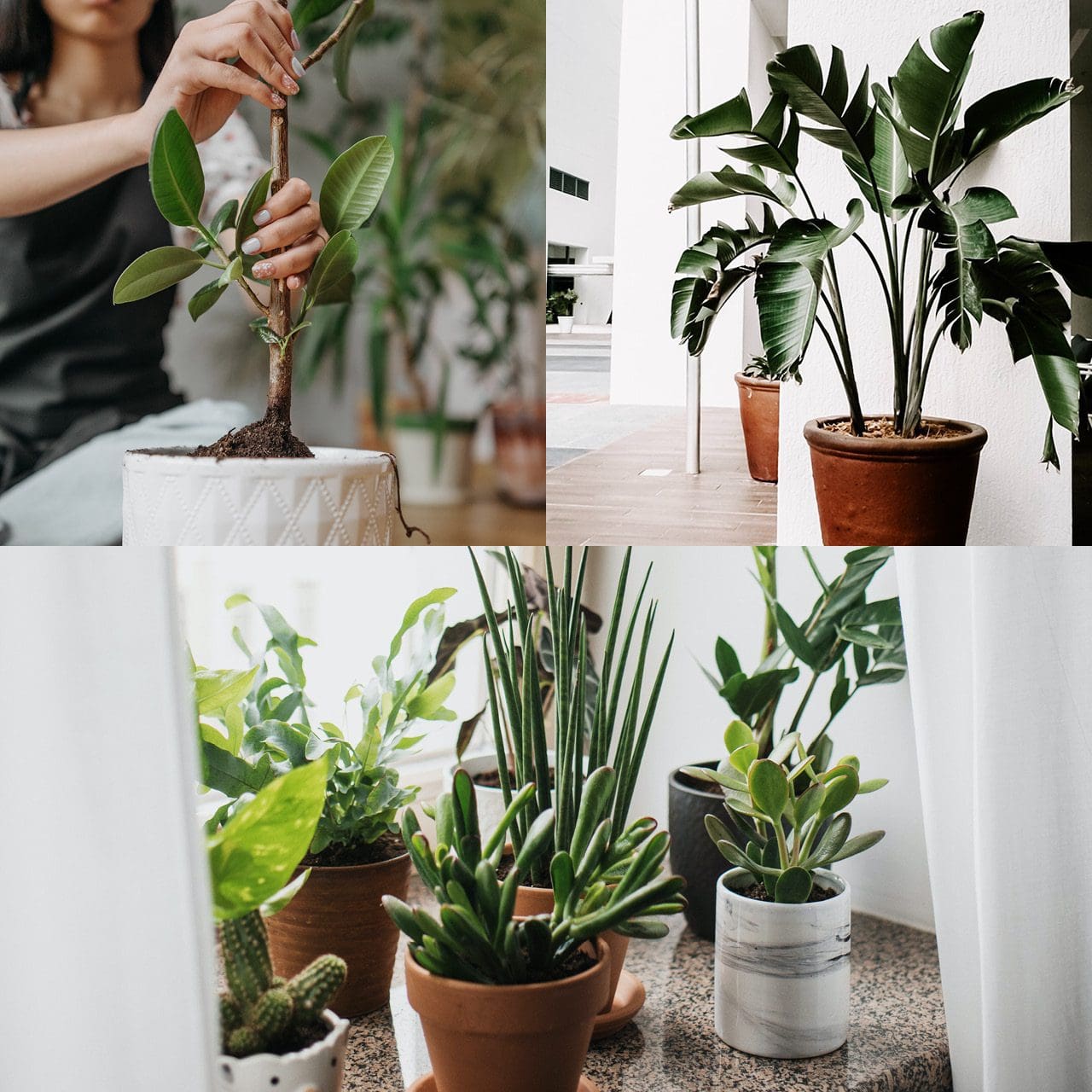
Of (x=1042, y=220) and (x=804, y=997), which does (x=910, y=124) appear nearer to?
(x=1042, y=220)

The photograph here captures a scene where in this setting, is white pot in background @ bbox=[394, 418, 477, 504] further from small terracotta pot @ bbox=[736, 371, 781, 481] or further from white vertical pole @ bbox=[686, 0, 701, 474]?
small terracotta pot @ bbox=[736, 371, 781, 481]

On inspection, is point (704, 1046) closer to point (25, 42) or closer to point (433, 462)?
point (433, 462)

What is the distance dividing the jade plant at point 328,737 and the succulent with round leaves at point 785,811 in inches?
12.0

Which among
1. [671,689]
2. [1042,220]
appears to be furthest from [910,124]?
[671,689]

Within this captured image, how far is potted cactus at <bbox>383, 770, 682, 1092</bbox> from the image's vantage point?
806 millimetres

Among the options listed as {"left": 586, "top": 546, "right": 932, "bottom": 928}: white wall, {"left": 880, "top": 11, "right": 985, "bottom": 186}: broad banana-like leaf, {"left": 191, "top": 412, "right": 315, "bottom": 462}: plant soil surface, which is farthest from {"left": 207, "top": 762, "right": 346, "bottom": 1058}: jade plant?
{"left": 880, "top": 11, "right": 985, "bottom": 186}: broad banana-like leaf

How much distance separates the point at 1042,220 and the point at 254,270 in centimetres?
153

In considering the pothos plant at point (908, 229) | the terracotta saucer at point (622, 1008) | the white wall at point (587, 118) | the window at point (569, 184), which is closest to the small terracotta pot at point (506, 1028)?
the terracotta saucer at point (622, 1008)

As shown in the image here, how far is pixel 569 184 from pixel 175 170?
15.3 feet

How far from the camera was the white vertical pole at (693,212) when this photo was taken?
11.3ft

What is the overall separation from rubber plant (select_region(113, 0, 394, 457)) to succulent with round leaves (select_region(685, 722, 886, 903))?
654mm

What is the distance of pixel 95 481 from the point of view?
5.94 ft

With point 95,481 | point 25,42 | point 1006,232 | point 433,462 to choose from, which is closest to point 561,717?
point 433,462

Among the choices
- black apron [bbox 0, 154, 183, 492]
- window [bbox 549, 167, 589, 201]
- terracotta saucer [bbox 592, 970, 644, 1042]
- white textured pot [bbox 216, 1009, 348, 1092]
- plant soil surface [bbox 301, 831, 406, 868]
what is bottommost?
terracotta saucer [bbox 592, 970, 644, 1042]
